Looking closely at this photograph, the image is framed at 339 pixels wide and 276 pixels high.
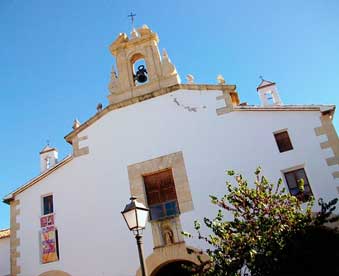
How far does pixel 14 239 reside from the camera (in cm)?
1120

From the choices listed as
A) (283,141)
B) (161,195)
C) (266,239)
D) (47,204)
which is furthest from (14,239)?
(283,141)

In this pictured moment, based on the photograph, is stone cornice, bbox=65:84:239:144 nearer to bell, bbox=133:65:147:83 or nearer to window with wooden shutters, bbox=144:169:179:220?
bell, bbox=133:65:147:83

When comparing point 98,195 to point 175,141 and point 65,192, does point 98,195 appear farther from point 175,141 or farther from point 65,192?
point 175,141

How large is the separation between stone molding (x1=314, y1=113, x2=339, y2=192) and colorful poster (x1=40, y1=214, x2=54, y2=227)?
8.07 metres

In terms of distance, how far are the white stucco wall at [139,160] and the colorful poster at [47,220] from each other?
17 centimetres

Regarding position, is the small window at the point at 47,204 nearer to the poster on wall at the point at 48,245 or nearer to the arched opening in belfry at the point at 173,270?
the poster on wall at the point at 48,245

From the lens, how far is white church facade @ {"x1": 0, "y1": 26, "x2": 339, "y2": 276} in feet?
32.4

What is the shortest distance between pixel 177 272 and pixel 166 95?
5.37 metres

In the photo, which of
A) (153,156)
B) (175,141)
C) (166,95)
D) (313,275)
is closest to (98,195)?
(153,156)

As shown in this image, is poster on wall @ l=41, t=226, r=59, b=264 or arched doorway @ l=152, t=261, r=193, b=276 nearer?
arched doorway @ l=152, t=261, r=193, b=276

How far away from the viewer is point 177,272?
10383 millimetres

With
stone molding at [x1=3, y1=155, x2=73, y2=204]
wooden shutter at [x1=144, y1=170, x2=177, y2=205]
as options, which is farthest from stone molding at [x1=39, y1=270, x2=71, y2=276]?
wooden shutter at [x1=144, y1=170, x2=177, y2=205]

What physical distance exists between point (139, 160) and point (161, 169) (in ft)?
2.54

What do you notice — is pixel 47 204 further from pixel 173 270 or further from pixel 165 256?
pixel 173 270
